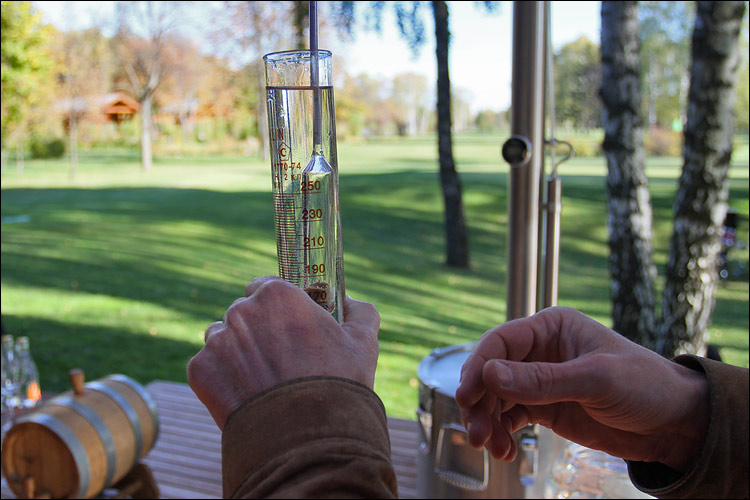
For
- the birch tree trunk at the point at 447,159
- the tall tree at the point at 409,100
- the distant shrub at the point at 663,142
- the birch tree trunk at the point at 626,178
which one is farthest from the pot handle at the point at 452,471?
the tall tree at the point at 409,100

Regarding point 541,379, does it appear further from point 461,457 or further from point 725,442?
point 461,457

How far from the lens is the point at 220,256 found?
5570 mm

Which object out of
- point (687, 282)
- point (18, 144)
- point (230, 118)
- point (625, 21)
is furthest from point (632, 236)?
point (18, 144)

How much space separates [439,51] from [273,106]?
10.8ft

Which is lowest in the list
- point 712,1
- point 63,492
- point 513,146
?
point 63,492

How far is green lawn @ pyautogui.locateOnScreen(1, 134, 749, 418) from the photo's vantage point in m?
4.01

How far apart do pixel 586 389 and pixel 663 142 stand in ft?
11.5

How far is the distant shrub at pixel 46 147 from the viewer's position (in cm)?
370

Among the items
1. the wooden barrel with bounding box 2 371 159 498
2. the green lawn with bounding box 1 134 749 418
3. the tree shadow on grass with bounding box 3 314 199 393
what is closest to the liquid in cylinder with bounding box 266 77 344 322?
the wooden barrel with bounding box 2 371 159 498

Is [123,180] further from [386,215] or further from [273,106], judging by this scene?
[273,106]

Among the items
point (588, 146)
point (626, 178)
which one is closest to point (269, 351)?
point (626, 178)

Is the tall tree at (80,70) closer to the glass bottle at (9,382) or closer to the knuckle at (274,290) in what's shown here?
the glass bottle at (9,382)

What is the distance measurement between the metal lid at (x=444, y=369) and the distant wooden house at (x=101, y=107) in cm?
250

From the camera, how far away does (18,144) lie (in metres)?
3.64
